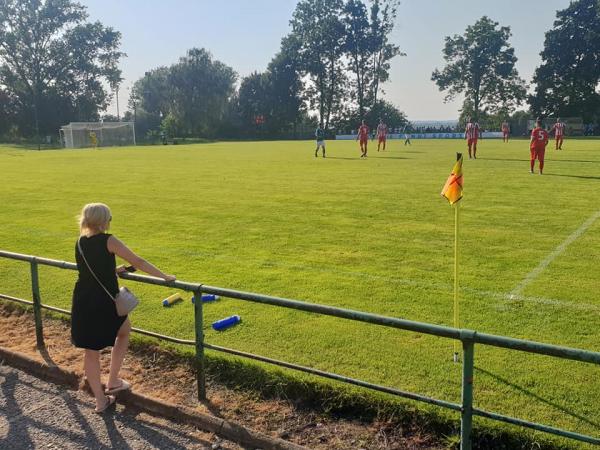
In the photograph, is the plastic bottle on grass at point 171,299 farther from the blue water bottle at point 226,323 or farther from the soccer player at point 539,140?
the soccer player at point 539,140

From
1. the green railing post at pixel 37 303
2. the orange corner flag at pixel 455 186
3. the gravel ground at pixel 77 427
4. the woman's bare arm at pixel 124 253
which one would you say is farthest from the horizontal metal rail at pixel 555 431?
the green railing post at pixel 37 303

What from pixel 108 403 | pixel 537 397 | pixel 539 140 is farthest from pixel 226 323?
pixel 539 140

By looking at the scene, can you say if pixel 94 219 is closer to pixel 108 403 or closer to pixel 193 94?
pixel 108 403

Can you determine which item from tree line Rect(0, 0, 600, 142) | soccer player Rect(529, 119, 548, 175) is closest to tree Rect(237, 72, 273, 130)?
tree line Rect(0, 0, 600, 142)

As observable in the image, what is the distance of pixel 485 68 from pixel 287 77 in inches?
1183

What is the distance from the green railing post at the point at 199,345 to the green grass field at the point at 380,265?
78 cm

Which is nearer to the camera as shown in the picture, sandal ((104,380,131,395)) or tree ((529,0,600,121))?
sandal ((104,380,131,395))

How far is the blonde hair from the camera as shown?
413cm

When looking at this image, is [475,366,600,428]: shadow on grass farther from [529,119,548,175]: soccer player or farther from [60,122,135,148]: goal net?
[60,122,135,148]: goal net

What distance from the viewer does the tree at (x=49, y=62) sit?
77.6 m

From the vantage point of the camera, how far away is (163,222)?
11.5 meters

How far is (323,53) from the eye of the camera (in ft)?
293

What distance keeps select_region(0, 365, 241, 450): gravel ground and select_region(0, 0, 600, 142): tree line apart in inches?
3078

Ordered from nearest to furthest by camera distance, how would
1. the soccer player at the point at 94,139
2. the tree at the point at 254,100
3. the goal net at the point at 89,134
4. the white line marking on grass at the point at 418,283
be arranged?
the white line marking on grass at the point at 418,283, the soccer player at the point at 94,139, the goal net at the point at 89,134, the tree at the point at 254,100
